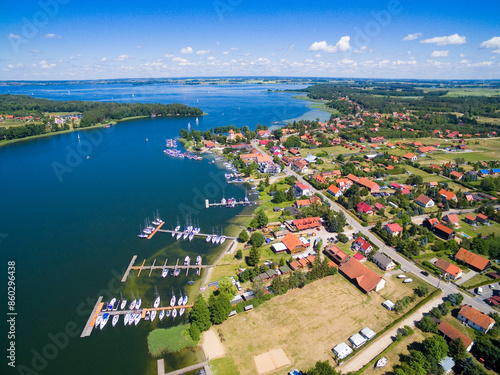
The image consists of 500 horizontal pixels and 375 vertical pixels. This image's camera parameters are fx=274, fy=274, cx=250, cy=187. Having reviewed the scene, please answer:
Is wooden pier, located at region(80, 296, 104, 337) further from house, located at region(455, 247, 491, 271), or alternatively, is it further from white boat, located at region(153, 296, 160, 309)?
house, located at region(455, 247, 491, 271)

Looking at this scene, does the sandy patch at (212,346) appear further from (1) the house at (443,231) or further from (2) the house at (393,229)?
(1) the house at (443,231)

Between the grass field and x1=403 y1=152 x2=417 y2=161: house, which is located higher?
x1=403 y1=152 x2=417 y2=161: house

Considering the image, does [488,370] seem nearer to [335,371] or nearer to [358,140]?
[335,371]

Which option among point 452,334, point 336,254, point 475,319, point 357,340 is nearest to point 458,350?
point 452,334

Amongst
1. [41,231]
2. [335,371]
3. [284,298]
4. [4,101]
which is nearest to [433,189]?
[284,298]

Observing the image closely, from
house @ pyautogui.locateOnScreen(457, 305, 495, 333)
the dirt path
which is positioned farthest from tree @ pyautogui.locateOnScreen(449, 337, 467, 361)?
house @ pyautogui.locateOnScreen(457, 305, 495, 333)
